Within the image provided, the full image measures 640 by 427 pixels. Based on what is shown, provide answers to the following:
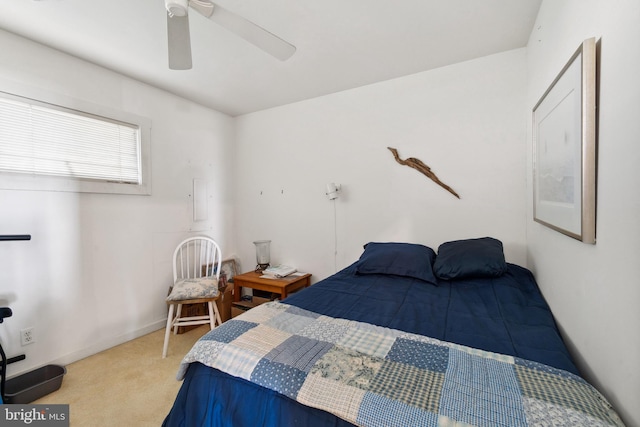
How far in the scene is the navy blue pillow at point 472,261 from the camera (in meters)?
1.83

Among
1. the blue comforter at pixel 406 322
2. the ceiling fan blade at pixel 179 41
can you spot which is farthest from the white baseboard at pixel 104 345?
the ceiling fan blade at pixel 179 41

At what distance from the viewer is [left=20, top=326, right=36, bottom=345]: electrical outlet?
1.96 metres

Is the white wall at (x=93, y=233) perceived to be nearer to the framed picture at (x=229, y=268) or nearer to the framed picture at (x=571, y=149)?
the framed picture at (x=229, y=268)

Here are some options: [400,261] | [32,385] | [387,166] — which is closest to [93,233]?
[32,385]

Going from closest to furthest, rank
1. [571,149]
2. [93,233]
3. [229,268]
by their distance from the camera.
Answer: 1. [571,149]
2. [93,233]
3. [229,268]

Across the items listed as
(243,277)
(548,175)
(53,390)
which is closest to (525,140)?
(548,175)

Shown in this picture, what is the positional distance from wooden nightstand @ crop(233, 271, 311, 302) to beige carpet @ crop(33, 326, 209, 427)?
0.73 metres

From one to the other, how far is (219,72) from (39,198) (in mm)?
1703

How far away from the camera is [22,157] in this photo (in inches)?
77.5

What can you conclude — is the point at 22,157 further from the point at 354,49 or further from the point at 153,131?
the point at 354,49

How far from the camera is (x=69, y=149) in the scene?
2211 millimetres

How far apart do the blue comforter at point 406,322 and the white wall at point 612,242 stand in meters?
0.10

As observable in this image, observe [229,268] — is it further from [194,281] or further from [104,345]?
[104,345]

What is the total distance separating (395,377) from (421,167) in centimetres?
200
